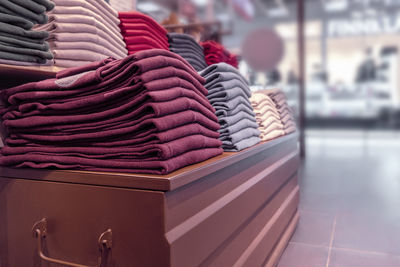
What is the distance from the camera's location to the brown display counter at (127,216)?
777 millimetres

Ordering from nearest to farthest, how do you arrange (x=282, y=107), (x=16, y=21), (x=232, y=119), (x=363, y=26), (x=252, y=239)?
(x=16, y=21), (x=232, y=119), (x=252, y=239), (x=282, y=107), (x=363, y=26)

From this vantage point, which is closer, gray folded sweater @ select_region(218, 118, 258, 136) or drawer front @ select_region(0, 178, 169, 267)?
drawer front @ select_region(0, 178, 169, 267)

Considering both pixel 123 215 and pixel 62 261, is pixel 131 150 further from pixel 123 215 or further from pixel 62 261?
pixel 62 261

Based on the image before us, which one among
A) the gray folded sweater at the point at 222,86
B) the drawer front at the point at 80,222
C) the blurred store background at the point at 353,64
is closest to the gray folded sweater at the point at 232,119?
the gray folded sweater at the point at 222,86

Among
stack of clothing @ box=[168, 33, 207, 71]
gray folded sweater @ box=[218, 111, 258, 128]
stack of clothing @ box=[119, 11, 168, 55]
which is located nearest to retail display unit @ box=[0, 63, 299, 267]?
gray folded sweater @ box=[218, 111, 258, 128]

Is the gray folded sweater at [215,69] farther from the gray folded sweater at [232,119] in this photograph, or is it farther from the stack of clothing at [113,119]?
the stack of clothing at [113,119]

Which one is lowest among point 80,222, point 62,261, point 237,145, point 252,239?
point 252,239

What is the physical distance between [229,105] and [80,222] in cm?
62

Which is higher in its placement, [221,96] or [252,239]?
[221,96]

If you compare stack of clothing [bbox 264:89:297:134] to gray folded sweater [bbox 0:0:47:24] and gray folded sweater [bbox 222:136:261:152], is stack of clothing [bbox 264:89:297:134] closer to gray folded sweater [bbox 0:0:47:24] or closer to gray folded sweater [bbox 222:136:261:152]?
gray folded sweater [bbox 222:136:261:152]

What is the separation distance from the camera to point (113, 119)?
0.87 meters

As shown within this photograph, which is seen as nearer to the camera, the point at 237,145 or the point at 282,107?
the point at 237,145

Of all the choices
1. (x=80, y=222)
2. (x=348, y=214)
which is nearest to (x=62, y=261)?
(x=80, y=222)

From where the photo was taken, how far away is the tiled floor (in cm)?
188
